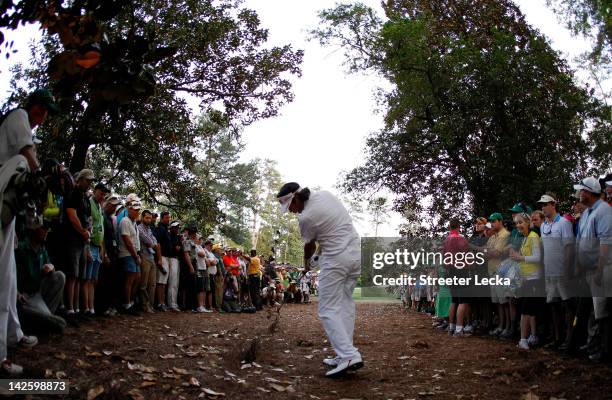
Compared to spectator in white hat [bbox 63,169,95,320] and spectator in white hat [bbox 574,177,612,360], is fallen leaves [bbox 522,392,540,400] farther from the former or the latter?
spectator in white hat [bbox 63,169,95,320]

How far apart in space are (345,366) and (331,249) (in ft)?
4.39

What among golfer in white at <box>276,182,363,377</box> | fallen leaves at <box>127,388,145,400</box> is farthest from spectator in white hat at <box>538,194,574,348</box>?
fallen leaves at <box>127,388,145,400</box>

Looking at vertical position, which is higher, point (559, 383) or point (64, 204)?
point (64, 204)

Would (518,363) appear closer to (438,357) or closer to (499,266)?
(438,357)

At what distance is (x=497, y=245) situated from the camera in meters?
9.64

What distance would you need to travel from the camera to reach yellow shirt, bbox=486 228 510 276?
374 inches

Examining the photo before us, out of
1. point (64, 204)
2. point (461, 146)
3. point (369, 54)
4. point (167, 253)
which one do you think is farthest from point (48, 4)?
point (369, 54)

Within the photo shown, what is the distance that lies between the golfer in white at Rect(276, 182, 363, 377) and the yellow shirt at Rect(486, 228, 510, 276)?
4.23 meters

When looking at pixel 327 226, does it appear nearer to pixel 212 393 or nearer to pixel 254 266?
pixel 212 393

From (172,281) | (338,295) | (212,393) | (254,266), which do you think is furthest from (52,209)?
(254,266)

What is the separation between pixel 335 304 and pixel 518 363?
2558 millimetres

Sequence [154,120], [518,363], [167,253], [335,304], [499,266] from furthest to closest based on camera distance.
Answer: [154,120], [167,253], [499,266], [518,363], [335,304]

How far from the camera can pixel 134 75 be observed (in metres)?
2.52

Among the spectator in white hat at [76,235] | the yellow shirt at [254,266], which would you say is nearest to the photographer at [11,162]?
the spectator in white hat at [76,235]
